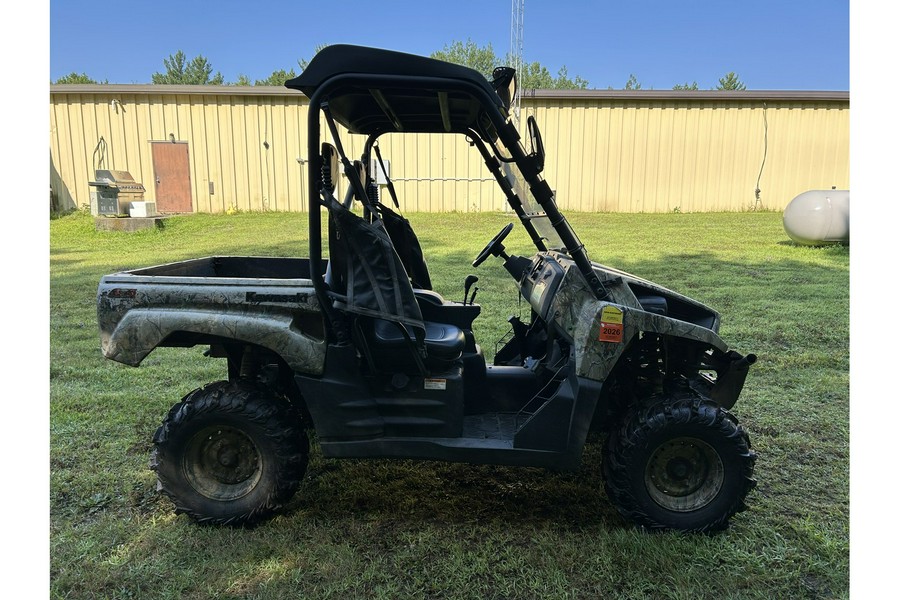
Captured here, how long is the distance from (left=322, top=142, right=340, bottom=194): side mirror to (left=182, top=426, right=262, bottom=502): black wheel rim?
1.19m

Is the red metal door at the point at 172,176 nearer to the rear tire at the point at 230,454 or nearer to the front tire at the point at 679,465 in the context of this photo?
the rear tire at the point at 230,454

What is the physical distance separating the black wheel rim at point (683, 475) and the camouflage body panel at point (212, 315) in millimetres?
1578

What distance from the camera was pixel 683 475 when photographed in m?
2.81

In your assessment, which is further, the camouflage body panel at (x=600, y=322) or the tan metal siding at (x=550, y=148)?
the tan metal siding at (x=550, y=148)

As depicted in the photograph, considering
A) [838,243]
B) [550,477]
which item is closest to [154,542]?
[550,477]

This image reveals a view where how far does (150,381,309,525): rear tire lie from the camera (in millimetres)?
2787

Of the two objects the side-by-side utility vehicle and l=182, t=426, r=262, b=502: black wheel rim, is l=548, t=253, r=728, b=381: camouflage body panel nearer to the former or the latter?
the side-by-side utility vehicle

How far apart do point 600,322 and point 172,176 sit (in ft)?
51.3

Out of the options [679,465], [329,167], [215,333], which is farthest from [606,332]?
[215,333]

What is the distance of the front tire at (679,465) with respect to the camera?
2721 mm

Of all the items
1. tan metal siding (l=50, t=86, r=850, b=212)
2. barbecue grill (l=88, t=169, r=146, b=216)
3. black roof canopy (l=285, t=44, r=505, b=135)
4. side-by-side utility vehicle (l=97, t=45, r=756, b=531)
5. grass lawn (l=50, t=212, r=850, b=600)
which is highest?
tan metal siding (l=50, t=86, r=850, b=212)

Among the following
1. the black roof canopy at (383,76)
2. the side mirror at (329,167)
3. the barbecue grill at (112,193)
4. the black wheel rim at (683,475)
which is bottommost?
the black wheel rim at (683,475)

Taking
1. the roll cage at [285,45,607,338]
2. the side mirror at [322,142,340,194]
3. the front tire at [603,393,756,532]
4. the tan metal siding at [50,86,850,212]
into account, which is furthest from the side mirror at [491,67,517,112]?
the tan metal siding at [50,86,850,212]

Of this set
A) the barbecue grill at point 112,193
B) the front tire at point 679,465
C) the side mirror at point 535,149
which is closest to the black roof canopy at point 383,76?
the side mirror at point 535,149
